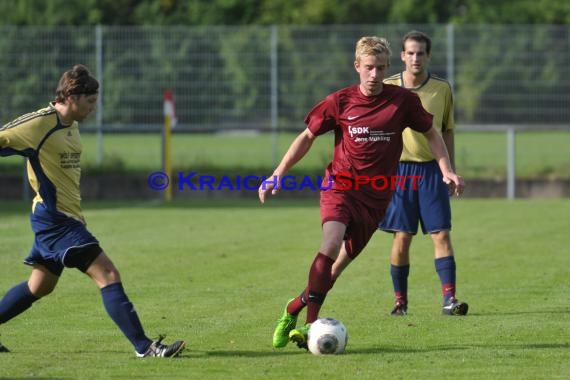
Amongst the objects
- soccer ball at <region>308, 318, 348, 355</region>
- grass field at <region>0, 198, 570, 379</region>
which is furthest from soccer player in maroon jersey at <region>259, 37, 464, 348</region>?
grass field at <region>0, 198, 570, 379</region>

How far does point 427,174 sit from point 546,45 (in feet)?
48.7

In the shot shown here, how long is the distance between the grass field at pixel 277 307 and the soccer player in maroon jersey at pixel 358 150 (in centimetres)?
49

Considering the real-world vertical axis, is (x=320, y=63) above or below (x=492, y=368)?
above

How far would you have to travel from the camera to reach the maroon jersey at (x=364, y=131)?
8344 millimetres

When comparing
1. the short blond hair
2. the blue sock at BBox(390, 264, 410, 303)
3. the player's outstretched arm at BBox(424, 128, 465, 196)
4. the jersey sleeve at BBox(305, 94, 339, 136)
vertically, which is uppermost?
the short blond hair

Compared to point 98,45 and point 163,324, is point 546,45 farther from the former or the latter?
point 163,324

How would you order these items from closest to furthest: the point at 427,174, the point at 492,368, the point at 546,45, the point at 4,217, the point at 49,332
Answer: the point at 492,368 < the point at 49,332 < the point at 427,174 < the point at 4,217 < the point at 546,45

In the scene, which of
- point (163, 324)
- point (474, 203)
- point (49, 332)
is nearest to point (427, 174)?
point (163, 324)

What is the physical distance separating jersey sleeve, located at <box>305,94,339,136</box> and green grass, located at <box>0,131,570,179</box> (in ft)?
53.6

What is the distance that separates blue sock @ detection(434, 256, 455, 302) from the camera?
9.99 meters

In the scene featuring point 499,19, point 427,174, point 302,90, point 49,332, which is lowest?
point 49,332

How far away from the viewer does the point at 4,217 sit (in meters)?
19.7

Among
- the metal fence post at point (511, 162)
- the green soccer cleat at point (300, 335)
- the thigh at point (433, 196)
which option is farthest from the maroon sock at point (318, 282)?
the metal fence post at point (511, 162)

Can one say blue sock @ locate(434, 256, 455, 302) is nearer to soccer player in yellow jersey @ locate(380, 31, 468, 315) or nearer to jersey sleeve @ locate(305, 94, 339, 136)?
soccer player in yellow jersey @ locate(380, 31, 468, 315)
